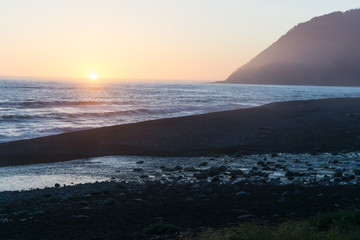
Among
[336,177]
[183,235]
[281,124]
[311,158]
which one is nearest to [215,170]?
[336,177]

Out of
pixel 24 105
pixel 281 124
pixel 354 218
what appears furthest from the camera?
pixel 24 105

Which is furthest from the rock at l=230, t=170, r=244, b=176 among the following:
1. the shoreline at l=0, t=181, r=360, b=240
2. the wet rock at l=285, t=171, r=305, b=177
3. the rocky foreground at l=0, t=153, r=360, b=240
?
the wet rock at l=285, t=171, r=305, b=177

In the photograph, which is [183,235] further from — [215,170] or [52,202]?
[215,170]

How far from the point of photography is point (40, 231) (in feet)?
27.4

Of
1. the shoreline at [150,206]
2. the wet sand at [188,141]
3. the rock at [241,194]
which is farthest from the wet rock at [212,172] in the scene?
the wet sand at [188,141]

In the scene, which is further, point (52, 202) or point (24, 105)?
point (24, 105)

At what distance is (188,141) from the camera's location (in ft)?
72.8

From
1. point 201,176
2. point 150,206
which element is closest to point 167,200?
point 150,206

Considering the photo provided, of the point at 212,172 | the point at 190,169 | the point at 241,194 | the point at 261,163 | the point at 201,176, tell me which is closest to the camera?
the point at 241,194

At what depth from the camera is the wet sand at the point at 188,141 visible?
62.7ft

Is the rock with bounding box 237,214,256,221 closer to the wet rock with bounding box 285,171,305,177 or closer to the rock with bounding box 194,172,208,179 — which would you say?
the rock with bounding box 194,172,208,179

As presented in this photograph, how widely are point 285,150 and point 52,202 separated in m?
11.6

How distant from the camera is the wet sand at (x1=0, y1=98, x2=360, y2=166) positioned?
62.7 ft

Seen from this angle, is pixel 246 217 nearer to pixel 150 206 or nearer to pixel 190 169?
pixel 150 206
